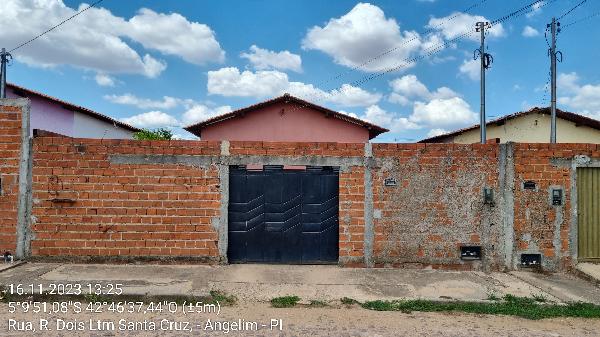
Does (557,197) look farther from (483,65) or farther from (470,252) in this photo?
(483,65)

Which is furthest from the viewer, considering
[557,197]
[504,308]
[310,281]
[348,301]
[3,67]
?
[3,67]

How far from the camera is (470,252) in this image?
7809mm

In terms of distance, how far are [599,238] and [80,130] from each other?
2291 centimetres

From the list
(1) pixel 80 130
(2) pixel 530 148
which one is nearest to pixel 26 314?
(2) pixel 530 148

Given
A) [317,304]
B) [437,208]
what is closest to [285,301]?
[317,304]

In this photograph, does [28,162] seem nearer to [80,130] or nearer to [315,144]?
[315,144]

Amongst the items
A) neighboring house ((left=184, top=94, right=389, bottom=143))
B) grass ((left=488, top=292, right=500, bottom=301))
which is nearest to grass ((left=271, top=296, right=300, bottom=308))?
grass ((left=488, top=292, right=500, bottom=301))

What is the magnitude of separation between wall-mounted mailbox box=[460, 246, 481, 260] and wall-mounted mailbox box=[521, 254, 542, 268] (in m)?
0.78

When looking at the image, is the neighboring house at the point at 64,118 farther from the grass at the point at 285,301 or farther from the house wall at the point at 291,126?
the grass at the point at 285,301

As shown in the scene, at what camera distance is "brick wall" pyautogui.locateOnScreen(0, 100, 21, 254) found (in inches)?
299

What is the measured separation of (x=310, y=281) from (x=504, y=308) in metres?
2.73

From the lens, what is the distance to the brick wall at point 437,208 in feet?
25.5

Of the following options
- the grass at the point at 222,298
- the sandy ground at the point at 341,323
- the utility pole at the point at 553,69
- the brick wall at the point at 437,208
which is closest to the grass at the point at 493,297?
the sandy ground at the point at 341,323

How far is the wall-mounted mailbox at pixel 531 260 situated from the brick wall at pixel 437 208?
445mm
